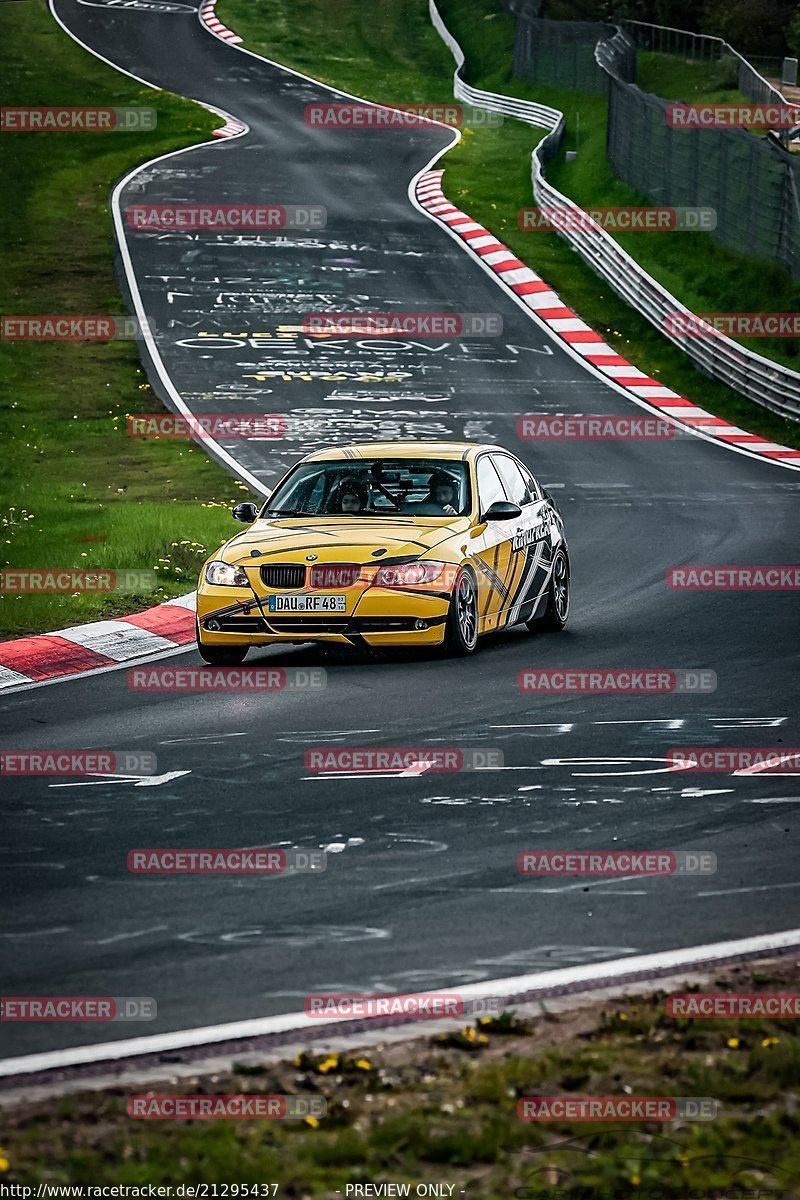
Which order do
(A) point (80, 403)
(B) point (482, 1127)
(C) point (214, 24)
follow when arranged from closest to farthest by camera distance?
(B) point (482, 1127), (A) point (80, 403), (C) point (214, 24)

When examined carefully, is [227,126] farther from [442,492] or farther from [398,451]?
[442,492]

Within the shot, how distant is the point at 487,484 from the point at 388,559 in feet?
5.58

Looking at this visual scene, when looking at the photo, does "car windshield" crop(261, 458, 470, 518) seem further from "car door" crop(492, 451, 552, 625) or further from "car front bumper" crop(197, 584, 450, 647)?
"car front bumper" crop(197, 584, 450, 647)

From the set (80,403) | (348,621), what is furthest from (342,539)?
(80,403)

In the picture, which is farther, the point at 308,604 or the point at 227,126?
the point at 227,126

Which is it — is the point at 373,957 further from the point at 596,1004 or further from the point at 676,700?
the point at 676,700

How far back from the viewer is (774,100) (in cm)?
4059

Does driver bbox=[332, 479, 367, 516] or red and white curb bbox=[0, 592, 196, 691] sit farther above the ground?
driver bbox=[332, 479, 367, 516]

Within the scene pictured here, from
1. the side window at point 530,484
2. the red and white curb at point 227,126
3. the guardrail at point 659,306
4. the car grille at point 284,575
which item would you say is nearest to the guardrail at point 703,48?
the guardrail at point 659,306

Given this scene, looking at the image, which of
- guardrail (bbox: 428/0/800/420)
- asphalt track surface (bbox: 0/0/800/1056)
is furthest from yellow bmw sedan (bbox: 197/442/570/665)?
guardrail (bbox: 428/0/800/420)

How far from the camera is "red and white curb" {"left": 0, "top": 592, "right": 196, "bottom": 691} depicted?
1311 centimetres

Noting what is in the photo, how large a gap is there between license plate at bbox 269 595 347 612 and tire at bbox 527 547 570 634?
2.21 meters

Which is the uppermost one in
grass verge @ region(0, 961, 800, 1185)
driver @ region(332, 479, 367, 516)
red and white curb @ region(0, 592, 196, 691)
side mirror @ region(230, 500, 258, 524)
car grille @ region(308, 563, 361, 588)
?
grass verge @ region(0, 961, 800, 1185)

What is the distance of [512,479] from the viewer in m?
15.2
